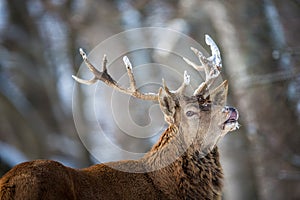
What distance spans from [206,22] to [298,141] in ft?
11.1

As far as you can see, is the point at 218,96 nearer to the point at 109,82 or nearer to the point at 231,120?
the point at 231,120

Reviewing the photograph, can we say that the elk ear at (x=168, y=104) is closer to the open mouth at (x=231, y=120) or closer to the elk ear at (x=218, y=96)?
the elk ear at (x=218, y=96)

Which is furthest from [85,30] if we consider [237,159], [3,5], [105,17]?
[237,159]

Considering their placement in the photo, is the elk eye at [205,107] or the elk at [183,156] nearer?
the elk at [183,156]

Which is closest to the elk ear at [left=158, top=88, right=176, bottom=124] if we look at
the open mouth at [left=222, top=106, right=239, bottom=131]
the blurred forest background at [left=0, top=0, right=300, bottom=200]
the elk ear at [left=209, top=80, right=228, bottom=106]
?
the elk ear at [left=209, top=80, right=228, bottom=106]

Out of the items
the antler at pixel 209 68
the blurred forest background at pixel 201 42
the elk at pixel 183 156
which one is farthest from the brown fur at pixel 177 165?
the blurred forest background at pixel 201 42

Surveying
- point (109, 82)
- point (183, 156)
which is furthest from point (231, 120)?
point (109, 82)

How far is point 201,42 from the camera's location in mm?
15031

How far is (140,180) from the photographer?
6531 mm

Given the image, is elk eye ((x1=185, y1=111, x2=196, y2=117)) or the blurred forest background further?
the blurred forest background

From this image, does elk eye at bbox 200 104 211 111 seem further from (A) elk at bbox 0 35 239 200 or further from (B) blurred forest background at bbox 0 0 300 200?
(B) blurred forest background at bbox 0 0 300 200

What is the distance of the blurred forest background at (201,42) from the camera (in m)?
13.4

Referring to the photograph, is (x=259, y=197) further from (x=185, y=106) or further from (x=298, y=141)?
(x=185, y=106)

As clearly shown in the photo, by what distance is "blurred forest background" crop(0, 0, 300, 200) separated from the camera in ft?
44.1
